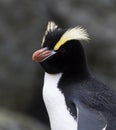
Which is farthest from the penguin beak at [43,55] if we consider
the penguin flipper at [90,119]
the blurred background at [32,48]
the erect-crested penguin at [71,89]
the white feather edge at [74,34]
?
the blurred background at [32,48]

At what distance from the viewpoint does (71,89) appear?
614 centimetres

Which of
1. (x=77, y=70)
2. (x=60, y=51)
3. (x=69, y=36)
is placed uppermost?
(x=69, y=36)

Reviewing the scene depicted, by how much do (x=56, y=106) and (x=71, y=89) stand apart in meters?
0.17

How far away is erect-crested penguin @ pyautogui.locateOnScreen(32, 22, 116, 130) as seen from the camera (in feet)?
19.3

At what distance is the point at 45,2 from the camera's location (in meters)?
10.9

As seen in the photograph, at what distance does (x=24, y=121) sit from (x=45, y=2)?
2028mm

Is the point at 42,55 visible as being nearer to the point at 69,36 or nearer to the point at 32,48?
the point at 69,36

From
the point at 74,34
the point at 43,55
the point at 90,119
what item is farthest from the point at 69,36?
the point at 90,119

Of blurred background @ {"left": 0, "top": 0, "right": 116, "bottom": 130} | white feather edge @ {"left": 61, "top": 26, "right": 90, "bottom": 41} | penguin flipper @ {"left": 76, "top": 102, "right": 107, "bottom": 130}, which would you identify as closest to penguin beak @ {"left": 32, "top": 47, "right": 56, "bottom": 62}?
white feather edge @ {"left": 61, "top": 26, "right": 90, "bottom": 41}

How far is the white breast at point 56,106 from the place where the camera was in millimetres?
5984

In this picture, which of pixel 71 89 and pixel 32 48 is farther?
pixel 32 48

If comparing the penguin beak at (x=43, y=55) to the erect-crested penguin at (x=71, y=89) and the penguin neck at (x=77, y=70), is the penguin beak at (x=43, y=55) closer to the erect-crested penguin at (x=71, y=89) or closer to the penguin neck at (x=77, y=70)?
the erect-crested penguin at (x=71, y=89)

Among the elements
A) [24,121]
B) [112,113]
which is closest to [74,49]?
[112,113]

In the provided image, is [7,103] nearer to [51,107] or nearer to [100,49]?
[100,49]
